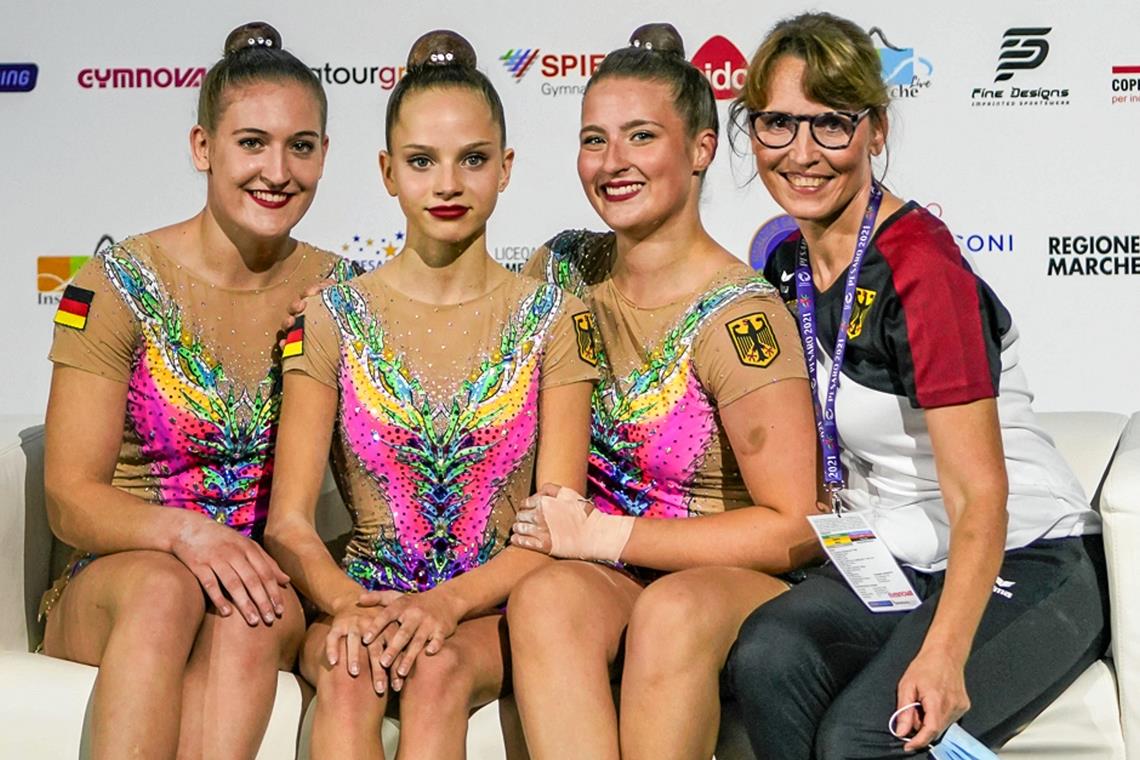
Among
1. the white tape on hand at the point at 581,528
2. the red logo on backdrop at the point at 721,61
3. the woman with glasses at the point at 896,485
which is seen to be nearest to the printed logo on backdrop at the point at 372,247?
the red logo on backdrop at the point at 721,61

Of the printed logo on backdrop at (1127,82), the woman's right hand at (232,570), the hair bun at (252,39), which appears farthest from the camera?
the printed logo on backdrop at (1127,82)

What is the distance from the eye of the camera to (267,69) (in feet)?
7.43

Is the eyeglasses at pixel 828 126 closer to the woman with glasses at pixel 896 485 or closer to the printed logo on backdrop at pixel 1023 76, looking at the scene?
the woman with glasses at pixel 896 485

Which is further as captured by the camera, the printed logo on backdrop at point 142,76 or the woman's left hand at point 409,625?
the printed logo on backdrop at point 142,76

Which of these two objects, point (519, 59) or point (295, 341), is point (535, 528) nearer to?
point (295, 341)

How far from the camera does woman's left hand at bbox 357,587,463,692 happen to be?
74.9 inches

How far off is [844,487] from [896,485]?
9 centimetres

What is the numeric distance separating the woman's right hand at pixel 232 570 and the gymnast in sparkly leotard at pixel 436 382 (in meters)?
0.05

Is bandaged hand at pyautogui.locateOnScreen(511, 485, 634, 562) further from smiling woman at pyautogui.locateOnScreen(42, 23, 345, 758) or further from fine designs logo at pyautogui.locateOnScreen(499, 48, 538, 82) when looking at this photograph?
fine designs logo at pyautogui.locateOnScreen(499, 48, 538, 82)

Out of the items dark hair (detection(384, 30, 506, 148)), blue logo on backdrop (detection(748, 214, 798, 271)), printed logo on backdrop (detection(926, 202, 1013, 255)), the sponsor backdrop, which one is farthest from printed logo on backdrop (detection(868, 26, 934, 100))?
dark hair (detection(384, 30, 506, 148))

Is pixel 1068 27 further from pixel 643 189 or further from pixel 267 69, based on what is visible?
pixel 267 69

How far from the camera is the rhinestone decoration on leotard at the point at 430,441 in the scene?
2150mm

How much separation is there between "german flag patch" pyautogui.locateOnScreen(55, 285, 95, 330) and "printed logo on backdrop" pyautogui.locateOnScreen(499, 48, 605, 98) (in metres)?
1.58

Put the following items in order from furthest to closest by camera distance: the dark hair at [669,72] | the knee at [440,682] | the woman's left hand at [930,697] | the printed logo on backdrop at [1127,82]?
the printed logo on backdrop at [1127,82], the dark hair at [669,72], the knee at [440,682], the woman's left hand at [930,697]
